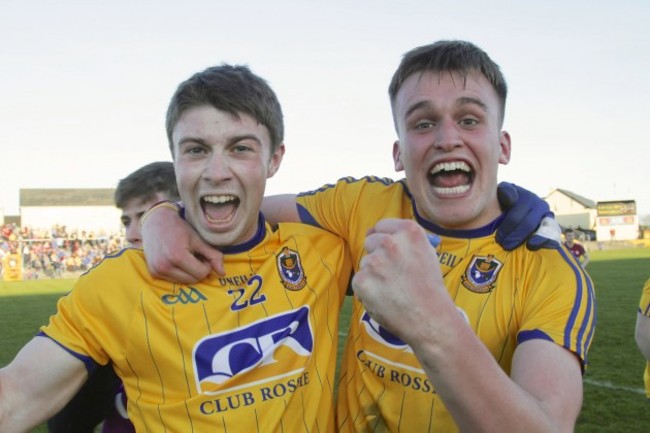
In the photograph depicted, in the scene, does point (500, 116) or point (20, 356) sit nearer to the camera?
point (20, 356)

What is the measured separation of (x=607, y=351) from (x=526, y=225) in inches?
296

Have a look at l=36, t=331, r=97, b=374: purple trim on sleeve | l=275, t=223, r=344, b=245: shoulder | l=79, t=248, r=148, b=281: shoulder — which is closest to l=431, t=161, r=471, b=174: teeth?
l=275, t=223, r=344, b=245: shoulder

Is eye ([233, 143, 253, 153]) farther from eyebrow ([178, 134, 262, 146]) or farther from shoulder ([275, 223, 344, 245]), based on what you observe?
shoulder ([275, 223, 344, 245])

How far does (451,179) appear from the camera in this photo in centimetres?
236

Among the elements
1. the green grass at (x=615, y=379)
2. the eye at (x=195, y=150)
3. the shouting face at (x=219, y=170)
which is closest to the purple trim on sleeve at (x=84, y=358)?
the shouting face at (x=219, y=170)

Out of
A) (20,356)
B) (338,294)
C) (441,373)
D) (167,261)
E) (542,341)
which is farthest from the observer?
(338,294)

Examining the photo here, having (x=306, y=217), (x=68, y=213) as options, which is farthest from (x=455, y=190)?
(x=68, y=213)

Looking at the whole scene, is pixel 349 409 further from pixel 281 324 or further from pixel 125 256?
pixel 125 256

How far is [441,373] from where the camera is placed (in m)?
1.41

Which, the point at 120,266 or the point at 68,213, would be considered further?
the point at 68,213

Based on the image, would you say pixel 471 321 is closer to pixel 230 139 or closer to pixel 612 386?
pixel 230 139

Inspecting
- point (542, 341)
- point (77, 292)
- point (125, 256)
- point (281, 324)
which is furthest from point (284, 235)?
point (542, 341)

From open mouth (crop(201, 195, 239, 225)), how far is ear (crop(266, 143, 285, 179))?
0.86 feet

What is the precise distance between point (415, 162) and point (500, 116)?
1.43 feet
